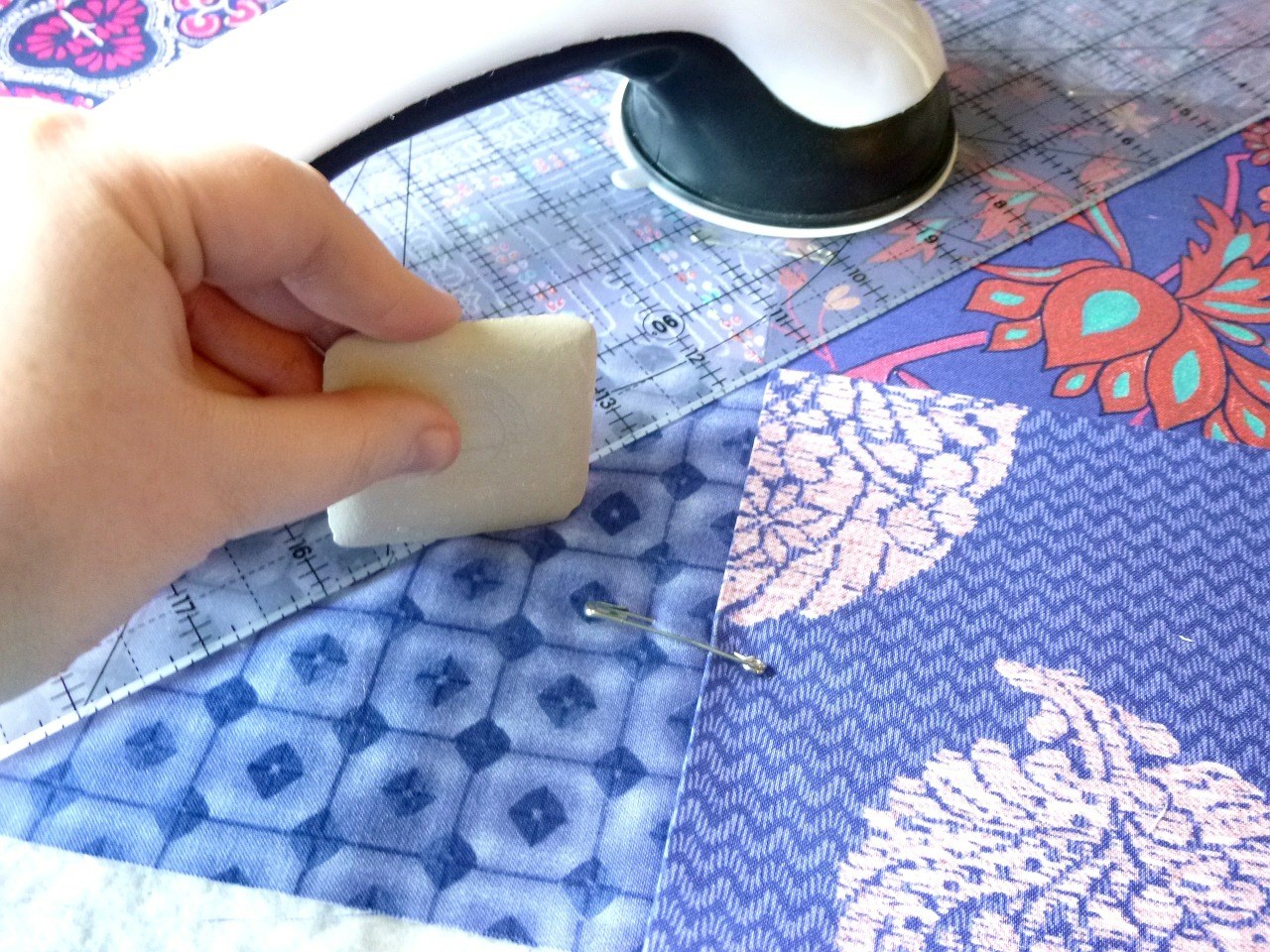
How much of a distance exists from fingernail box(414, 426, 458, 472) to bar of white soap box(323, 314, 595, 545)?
0.02 meters

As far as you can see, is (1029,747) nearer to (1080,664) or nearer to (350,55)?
(1080,664)

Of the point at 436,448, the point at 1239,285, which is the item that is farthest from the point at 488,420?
the point at 1239,285

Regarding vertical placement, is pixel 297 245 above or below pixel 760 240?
above

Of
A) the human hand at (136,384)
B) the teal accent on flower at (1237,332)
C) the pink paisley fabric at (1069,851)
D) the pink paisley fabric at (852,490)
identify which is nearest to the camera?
the human hand at (136,384)

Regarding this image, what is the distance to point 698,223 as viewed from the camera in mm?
784

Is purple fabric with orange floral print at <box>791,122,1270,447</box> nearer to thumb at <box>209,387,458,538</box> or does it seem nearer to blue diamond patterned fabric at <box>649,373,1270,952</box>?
blue diamond patterned fabric at <box>649,373,1270,952</box>

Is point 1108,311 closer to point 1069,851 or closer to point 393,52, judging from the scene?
point 1069,851

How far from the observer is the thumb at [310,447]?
1.47 feet

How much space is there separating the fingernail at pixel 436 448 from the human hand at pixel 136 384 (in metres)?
0.02

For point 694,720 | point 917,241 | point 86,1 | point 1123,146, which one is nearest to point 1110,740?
point 694,720

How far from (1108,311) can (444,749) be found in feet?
1.74

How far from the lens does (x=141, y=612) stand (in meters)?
0.60

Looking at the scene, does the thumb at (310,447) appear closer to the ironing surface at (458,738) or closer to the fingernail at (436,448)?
the fingernail at (436,448)

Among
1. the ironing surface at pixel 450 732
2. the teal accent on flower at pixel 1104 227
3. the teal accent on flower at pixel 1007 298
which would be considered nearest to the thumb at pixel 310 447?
the ironing surface at pixel 450 732
